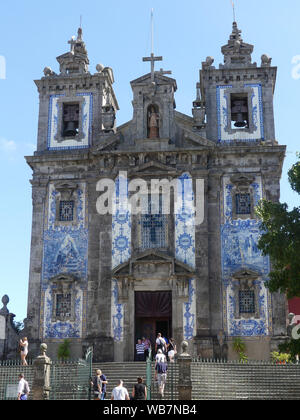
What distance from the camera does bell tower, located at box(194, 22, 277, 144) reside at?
1173 inches

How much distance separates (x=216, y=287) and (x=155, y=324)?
2914 millimetres

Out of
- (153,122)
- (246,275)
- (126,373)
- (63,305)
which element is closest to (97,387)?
(126,373)

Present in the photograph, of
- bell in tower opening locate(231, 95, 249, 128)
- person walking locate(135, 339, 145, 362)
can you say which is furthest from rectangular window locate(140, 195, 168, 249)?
bell in tower opening locate(231, 95, 249, 128)

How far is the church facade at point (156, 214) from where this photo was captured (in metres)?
27.1

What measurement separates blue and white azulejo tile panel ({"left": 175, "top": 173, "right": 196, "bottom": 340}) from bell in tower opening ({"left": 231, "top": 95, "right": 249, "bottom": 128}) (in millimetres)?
3774

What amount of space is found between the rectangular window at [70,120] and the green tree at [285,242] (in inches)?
548

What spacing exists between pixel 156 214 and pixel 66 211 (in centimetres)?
405

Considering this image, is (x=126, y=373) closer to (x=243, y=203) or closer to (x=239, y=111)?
(x=243, y=203)

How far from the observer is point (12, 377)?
2119cm

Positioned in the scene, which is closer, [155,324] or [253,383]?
[253,383]

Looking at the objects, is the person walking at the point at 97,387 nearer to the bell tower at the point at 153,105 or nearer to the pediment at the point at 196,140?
the pediment at the point at 196,140
